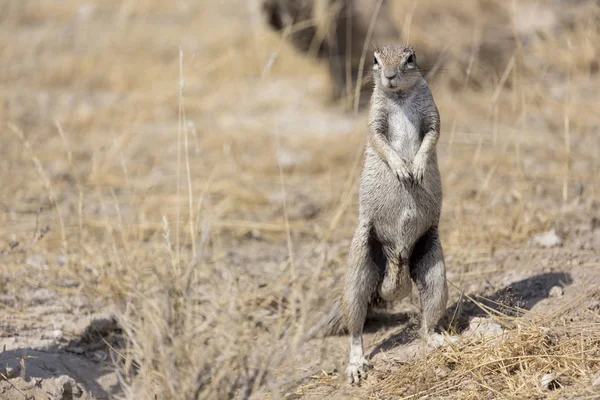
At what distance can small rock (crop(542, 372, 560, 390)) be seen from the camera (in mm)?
3358

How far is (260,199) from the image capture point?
21.5ft

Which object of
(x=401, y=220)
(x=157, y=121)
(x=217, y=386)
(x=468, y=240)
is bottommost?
(x=157, y=121)

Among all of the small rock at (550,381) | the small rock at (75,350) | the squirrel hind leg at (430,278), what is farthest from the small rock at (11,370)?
the small rock at (550,381)

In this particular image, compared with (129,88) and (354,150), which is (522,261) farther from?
(129,88)

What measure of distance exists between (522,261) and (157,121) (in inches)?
203

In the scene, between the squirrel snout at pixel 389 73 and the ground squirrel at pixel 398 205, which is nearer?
the squirrel snout at pixel 389 73

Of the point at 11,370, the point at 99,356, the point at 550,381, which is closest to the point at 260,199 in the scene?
the point at 99,356

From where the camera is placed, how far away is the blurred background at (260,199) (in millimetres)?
3512

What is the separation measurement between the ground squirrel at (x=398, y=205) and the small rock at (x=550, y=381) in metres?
0.69

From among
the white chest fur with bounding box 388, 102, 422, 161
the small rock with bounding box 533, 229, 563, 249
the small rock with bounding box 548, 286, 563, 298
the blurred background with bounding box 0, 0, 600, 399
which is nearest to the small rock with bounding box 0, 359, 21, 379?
the blurred background with bounding box 0, 0, 600, 399

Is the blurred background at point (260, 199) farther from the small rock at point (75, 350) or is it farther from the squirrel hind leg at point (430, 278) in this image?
the squirrel hind leg at point (430, 278)

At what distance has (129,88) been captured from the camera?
958 centimetres

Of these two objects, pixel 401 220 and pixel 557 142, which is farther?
pixel 557 142

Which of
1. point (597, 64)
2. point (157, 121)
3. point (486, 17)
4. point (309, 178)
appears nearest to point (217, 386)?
point (309, 178)
